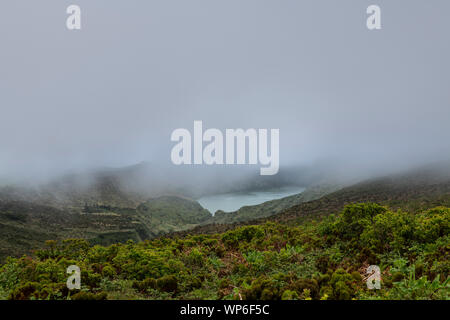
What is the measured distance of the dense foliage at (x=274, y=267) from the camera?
7359mm

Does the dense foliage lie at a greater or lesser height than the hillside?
greater

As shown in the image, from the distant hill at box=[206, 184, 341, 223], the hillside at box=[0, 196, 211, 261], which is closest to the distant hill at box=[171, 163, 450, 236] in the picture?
the hillside at box=[0, 196, 211, 261]

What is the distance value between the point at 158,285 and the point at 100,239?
116 metres

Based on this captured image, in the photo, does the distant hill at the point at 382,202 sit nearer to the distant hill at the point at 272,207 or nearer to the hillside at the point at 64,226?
the hillside at the point at 64,226

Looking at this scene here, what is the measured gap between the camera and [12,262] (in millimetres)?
10609

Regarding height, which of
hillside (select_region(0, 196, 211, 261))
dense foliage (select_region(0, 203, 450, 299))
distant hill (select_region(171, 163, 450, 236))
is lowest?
hillside (select_region(0, 196, 211, 261))

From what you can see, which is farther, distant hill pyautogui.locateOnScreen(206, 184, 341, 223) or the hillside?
distant hill pyautogui.locateOnScreen(206, 184, 341, 223)

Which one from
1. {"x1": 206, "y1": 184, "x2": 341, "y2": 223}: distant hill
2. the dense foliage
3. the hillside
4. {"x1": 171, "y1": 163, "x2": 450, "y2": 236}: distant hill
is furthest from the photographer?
{"x1": 206, "y1": 184, "x2": 341, "y2": 223}: distant hill

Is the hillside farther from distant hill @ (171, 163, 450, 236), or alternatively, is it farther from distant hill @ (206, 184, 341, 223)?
distant hill @ (171, 163, 450, 236)

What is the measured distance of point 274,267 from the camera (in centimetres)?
1016

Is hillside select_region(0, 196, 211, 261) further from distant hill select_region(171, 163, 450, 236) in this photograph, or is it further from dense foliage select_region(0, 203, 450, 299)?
dense foliage select_region(0, 203, 450, 299)

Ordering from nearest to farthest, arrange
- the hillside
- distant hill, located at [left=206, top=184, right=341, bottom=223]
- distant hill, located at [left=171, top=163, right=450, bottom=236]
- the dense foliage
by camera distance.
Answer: the dense foliage → distant hill, located at [left=171, top=163, right=450, bottom=236] → the hillside → distant hill, located at [left=206, top=184, right=341, bottom=223]

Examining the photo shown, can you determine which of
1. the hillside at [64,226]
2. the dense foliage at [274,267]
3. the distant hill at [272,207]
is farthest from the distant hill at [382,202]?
the distant hill at [272,207]

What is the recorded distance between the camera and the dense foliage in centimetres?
736
